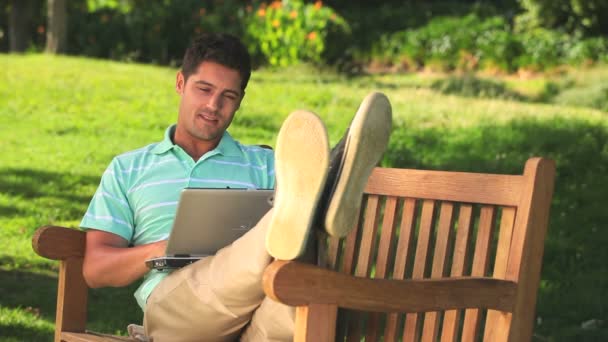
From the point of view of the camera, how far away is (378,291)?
2.29 meters

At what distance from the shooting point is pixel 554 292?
237 inches

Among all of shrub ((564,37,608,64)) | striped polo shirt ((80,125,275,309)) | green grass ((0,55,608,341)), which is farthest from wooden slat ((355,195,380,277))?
shrub ((564,37,608,64))

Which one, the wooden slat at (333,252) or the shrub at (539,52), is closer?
the wooden slat at (333,252)

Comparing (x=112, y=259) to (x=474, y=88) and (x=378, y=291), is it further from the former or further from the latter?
(x=474, y=88)

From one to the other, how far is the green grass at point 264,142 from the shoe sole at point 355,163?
3.18m

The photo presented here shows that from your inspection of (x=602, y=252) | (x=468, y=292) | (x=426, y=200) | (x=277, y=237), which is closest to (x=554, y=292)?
(x=602, y=252)

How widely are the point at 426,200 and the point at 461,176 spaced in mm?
155

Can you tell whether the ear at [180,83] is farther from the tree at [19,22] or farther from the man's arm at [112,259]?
the tree at [19,22]

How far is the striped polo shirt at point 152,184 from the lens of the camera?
10.5ft

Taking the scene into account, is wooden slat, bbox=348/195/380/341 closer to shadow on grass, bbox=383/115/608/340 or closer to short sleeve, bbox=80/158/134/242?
short sleeve, bbox=80/158/134/242

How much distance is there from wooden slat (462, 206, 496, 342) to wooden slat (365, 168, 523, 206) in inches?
2.5

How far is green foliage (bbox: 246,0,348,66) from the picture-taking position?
14.6 m

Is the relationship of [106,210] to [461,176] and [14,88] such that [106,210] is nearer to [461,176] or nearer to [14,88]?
[461,176]

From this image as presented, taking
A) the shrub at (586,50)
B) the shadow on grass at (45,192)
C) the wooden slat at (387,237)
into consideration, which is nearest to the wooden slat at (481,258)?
the wooden slat at (387,237)
